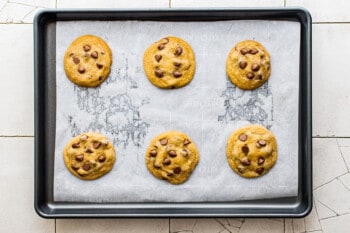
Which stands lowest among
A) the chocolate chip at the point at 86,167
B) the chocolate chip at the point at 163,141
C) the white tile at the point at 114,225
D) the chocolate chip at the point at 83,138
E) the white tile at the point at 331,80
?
the white tile at the point at 114,225

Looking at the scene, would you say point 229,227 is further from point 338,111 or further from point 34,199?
point 34,199

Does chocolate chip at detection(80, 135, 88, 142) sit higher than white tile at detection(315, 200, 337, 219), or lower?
higher

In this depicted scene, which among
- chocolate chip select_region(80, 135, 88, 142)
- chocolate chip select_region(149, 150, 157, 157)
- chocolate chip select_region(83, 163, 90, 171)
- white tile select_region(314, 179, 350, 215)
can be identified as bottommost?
white tile select_region(314, 179, 350, 215)

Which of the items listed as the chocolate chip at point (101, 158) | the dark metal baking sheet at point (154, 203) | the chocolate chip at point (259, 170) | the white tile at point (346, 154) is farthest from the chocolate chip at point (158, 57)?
the white tile at point (346, 154)

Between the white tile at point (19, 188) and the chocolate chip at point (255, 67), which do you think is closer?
the chocolate chip at point (255, 67)

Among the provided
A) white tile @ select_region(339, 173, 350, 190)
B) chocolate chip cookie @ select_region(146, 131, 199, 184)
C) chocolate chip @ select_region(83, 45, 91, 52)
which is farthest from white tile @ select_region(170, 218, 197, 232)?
chocolate chip @ select_region(83, 45, 91, 52)

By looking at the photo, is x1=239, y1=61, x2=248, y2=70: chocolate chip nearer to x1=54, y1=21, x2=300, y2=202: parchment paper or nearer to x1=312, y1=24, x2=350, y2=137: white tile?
x1=54, y1=21, x2=300, y2=202: parchment paper

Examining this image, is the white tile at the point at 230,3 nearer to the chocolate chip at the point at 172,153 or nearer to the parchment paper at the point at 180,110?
the parchment paper at the point at 180,110
